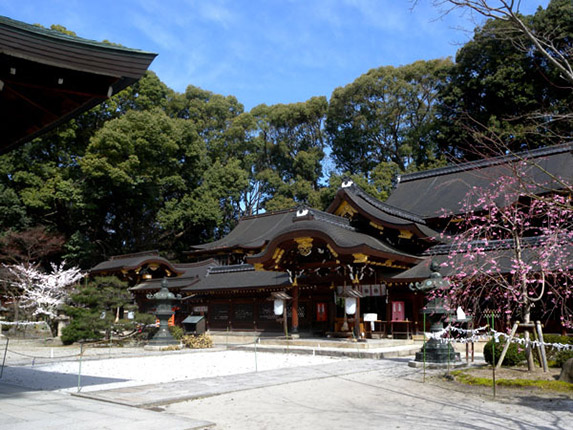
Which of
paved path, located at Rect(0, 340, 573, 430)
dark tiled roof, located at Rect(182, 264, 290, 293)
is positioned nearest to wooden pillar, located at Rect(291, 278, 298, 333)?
dark tiled roof, located at Rect(182, 264, 290, 293)

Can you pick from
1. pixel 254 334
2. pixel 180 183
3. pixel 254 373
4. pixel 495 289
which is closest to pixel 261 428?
pixel 254 373

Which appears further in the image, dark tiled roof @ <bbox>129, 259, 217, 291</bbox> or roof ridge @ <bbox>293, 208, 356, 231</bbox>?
dark tiled roof @ <bbox>129, 259, 217, 291</bbox>

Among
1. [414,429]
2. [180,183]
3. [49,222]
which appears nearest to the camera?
[414,429]

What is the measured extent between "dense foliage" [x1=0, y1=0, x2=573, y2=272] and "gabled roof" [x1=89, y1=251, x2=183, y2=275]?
5.71 m

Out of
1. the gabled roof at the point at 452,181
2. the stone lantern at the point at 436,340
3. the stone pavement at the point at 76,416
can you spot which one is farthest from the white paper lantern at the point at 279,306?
the stone pavement at the point at 76,416

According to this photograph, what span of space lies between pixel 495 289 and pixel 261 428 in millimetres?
12151

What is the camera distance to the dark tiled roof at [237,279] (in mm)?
23141

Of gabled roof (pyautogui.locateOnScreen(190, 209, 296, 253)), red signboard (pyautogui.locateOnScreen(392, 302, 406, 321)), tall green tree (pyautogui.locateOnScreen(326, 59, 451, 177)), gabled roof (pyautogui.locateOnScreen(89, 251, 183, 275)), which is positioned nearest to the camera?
red signboard (pyautogui.locateOnScreen(392, 302, 406, 321))

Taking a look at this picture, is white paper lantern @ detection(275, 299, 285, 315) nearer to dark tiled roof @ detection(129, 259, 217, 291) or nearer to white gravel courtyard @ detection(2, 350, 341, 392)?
white gravel courtyard @ detection(2, 350, 341, 392)

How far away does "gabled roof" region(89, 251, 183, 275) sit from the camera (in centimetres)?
2823

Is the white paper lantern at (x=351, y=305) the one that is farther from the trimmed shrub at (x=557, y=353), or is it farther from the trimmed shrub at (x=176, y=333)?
the trimmed shrub at (x=176, y=333)

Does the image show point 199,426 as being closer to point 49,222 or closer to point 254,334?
point 254,334

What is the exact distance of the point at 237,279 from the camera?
83.7ft

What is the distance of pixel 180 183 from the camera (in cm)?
4109
